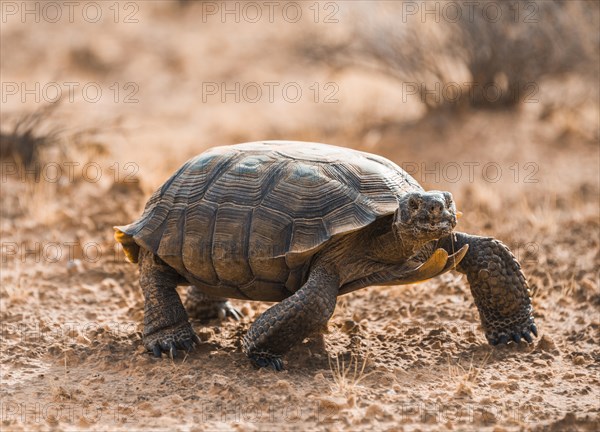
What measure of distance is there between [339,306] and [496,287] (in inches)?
53.1

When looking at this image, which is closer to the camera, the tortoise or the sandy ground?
the sandy ground

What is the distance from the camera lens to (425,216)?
14.7 feet

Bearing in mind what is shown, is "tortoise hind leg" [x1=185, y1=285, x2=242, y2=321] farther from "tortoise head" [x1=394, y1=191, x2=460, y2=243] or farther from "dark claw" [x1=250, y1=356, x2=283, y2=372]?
"tortoise head" [x1=394, y1=191, x2=460, y2=243]

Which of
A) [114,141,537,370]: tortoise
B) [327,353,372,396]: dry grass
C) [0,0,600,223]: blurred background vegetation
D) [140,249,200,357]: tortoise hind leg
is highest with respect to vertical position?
[0,0,600,223]: blurred background vegetation

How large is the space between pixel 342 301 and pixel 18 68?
45.5 feet

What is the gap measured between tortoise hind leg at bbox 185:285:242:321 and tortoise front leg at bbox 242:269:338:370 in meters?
1.14

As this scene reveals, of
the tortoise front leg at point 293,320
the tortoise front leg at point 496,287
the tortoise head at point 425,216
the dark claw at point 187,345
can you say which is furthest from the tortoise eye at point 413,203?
the dark claw at point 187,345

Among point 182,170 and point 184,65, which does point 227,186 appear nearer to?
point 182,170

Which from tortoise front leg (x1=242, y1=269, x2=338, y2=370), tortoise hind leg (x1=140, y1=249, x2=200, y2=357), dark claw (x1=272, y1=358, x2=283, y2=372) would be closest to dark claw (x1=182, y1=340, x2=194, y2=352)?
tortoise hind leg (x1=140, y1=249, x2=200, y2=357)

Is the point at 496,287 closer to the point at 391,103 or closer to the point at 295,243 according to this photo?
the point at 295,243

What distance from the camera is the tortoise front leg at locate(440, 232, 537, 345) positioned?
5102mm

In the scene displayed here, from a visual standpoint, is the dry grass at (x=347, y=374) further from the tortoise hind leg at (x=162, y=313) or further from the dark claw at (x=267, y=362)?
the tortoise hind leg at (x=162, y=313)

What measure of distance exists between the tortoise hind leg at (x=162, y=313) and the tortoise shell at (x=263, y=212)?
0.67 ft

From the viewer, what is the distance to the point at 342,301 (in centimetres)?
618
